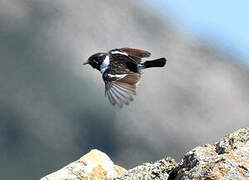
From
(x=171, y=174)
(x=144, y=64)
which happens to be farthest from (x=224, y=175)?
(x=144, y=64)

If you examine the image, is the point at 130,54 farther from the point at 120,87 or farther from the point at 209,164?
the point at 209,164

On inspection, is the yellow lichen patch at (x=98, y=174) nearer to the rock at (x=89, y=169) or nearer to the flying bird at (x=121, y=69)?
the rock at (x=89, y=169)

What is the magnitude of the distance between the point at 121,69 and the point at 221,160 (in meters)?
14.0

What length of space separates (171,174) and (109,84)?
38.7 ft

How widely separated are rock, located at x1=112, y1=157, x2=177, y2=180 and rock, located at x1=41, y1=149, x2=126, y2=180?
9.43 ft

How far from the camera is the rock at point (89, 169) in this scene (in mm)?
9867

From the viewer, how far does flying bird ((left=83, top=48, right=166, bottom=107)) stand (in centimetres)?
1778

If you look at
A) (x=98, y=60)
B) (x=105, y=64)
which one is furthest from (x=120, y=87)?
(x=98, y=60)

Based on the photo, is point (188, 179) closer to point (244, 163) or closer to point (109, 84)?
point (244, 163)

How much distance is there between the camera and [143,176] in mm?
6906

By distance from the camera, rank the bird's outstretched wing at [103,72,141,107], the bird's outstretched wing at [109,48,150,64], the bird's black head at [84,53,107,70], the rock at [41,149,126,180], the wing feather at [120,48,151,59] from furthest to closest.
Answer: the wing feather at [120,48,151,59], the bird's black head at [84,53,107,70], the bird's outstretched wing at [109,48,150,64], the bird's outstretched wing at [103,72,141,107], the rock at [41,149,126,180]

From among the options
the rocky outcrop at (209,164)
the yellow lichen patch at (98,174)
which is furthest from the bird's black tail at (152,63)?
the rocky outcrop at (209,164)

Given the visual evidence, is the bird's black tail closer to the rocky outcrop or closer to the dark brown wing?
the dark brown wing

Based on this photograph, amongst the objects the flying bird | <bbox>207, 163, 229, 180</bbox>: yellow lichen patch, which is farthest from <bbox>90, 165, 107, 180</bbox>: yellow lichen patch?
the flying bird
